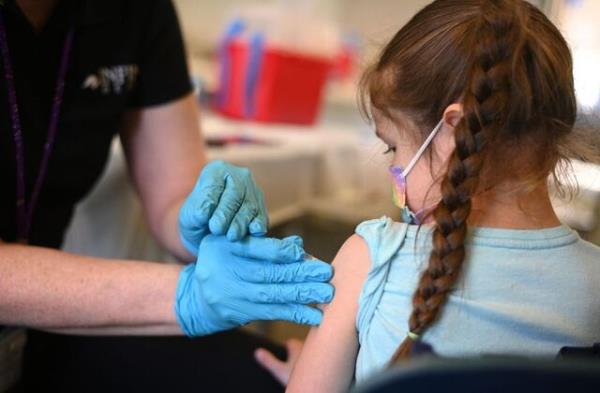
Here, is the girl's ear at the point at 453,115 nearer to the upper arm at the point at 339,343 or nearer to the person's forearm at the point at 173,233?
the upper arm at the point at 339,343

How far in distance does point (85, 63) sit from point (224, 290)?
1.70ft

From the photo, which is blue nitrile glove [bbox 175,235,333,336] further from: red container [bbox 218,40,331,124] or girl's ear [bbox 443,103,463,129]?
red container [bbox 218,40,331,124]

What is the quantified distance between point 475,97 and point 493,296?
208 mm

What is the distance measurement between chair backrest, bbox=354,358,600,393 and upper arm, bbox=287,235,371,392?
316mm

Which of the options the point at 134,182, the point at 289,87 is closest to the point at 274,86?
the point at 289,87

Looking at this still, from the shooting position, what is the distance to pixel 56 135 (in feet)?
3.37

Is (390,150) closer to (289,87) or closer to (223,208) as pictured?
(223,208)

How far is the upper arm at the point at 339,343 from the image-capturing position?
0.68 m

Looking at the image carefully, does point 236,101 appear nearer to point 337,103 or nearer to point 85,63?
point 337,103

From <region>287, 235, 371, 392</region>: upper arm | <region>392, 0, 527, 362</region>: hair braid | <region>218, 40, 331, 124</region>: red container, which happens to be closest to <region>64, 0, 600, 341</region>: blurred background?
<region>218, 40, 331, 124</region>: red container

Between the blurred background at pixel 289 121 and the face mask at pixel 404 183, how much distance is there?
94 millimetres

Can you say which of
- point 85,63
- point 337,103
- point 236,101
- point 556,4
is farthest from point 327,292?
point 337,103

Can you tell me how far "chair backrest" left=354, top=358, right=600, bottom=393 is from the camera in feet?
1.13

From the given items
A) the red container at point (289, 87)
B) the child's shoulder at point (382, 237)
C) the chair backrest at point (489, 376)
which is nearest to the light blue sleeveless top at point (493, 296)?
the child's shoulder at point (382, 237)
